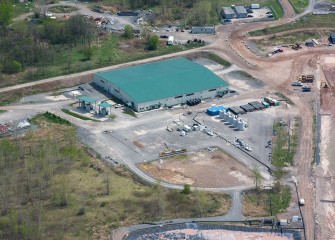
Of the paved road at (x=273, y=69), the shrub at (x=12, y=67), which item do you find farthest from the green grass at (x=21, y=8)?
the paved road at (x=273, y=69)

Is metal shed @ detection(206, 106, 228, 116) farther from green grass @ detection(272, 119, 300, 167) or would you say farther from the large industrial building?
green grass @ detection(272, 119, 300, 167)

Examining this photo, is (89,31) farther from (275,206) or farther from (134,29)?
(275,206)

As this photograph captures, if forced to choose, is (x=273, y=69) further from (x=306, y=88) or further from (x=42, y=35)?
(x=42, y=35)

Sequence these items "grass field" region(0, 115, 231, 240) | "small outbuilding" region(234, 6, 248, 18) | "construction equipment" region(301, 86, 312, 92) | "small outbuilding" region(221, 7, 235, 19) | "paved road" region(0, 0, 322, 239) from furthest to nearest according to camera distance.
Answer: "small outbuilding" region(234, 6, 248, 18) < "small outbuilding" region(221, 7, 235, 19) < "construction equipment" region(301, 86, 312, 92) < "paved road" region(0, 0, 322, 239) < "grass field" region(0, 115, 231, 240)

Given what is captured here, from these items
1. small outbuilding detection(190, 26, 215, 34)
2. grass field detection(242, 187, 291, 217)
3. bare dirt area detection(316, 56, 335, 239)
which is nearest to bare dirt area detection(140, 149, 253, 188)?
grass field detection(242, 187, 291, 217)

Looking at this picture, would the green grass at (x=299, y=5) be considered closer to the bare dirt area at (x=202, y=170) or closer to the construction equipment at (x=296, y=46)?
the construction equipment at (x=296, y=46)

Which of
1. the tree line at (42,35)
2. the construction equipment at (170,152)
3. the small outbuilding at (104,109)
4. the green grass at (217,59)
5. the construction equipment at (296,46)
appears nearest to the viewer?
the construction equipment at (170,152)

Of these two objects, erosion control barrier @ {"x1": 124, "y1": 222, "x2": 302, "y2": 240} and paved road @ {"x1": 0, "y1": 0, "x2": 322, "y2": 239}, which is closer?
erosion control barrier @ {"x1": 124, "y1": 222, "x2": 302, "y2": 240}
